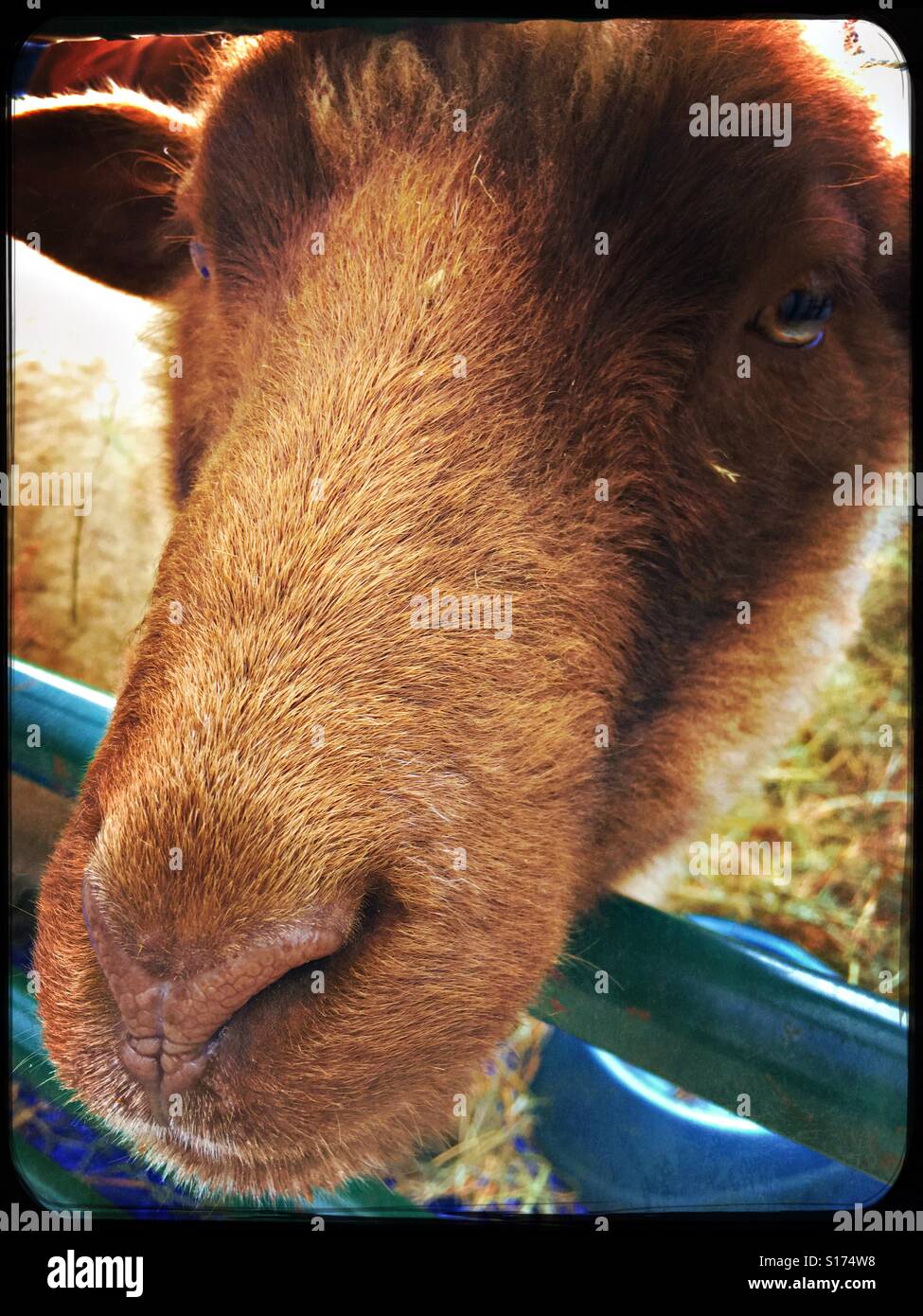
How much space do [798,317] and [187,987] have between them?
45.0 inches

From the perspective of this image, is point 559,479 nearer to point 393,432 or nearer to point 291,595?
point 393,432

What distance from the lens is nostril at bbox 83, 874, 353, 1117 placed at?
3.42ft

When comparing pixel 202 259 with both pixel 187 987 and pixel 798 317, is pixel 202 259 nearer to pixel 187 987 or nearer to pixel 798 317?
pixel 798 317

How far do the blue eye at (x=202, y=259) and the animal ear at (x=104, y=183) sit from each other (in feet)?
0.54

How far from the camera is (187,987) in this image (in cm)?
104

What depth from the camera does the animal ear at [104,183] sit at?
1.60m

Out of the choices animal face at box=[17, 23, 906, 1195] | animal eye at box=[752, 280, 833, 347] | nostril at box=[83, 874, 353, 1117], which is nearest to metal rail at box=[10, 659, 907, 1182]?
animal face at box=[17, 23, 906, 1195]

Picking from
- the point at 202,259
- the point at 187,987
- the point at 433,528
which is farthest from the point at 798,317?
the point at 187,987

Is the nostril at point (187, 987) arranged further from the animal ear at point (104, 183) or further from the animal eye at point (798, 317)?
the animal ear at point (104, 183)

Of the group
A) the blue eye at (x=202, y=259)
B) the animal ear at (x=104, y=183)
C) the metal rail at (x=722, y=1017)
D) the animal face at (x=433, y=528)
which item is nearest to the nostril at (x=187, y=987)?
the animal face at (x=433, y=528)

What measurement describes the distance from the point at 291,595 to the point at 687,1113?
1069mm

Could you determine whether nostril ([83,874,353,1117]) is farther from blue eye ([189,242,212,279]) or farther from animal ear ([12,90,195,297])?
animal ear ([12,90,195,297])

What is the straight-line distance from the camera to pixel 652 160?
1289 millimetres

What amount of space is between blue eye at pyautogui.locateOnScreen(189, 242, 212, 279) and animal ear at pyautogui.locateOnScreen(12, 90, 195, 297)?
0.16 metres
